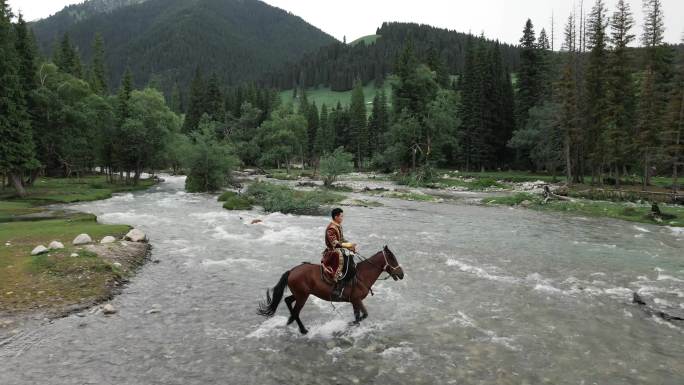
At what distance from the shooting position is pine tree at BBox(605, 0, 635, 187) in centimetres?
4912

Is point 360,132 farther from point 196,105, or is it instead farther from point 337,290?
point 337,290

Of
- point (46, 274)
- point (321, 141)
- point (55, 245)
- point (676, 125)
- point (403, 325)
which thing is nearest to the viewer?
point (403, 325)

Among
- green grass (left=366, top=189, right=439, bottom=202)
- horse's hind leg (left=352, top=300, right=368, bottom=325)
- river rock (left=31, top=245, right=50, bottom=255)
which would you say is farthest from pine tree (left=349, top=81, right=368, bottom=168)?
horse's hind leg (left=352, top=300, right=368, bottom=325)

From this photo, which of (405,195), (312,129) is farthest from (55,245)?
(312,129)

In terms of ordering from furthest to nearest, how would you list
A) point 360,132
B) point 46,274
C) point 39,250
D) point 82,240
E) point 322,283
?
1. point 360,132
2. point 82,240
3. point 39,250
4. point 46,274
5. point 322,283

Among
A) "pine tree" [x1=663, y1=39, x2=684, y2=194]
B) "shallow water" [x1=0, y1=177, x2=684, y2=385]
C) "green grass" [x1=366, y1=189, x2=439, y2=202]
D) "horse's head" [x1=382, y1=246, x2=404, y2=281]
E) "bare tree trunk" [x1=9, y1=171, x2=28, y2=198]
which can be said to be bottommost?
"shallow water" [x1=0, y1=177, x2=684, y2=385]

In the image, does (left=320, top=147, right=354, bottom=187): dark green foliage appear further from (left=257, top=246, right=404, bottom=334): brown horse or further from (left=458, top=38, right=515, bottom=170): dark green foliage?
(left=257, top=246, right=404, bottom=334): brown horse

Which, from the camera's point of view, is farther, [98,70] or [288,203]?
[98,70]

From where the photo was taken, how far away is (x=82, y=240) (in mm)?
20094

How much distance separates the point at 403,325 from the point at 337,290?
2483 mm

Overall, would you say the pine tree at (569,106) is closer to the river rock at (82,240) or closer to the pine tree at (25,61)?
the river rock at (82,240)

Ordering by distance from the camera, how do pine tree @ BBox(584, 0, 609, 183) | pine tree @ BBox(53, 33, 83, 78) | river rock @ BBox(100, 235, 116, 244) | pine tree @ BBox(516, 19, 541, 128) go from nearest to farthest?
river rock @ BBox(100, 235, 116, 244) → pine tree @ BBox(584, 0, 609, 183) → pine tree @ BBox(53, 33, 83, 78) → pine tree @ BBox(516, 19, 541, 128)

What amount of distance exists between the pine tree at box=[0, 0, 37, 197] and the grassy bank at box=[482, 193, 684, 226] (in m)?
46.9

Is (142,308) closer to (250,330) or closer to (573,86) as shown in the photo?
(250,330)
